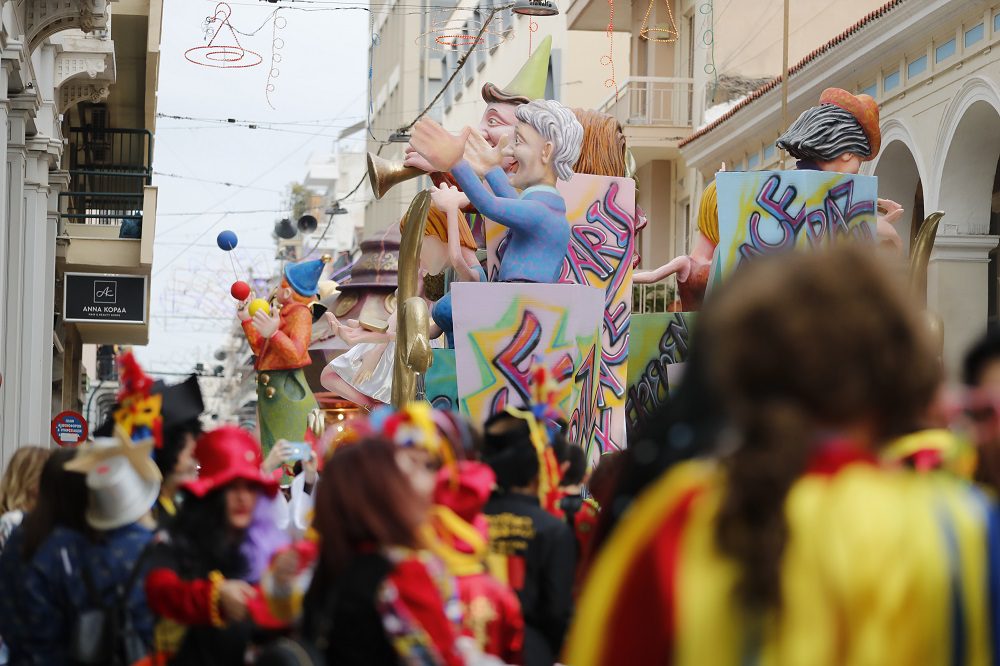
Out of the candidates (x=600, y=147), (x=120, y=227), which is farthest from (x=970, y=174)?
(x=120, y=227)

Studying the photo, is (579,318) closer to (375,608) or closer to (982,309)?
(375,608)

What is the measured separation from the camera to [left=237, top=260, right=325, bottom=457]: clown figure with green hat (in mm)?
15375

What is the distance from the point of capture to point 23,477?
6434 mm

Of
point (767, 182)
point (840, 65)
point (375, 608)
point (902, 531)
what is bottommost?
point (375, 608)

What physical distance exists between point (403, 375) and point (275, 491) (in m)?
6.28

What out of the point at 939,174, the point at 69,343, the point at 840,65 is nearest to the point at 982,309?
the point at 939,174

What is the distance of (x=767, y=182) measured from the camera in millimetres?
9805

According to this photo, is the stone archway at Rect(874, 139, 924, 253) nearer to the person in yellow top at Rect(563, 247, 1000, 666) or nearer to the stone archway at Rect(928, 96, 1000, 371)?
the stone archway at Rect(928, 96, 1000, 371)

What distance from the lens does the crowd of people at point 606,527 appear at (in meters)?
2.24

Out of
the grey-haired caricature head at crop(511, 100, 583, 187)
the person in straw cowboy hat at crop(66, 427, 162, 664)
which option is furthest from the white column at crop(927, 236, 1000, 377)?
the person in straw cowboy hat at crop(66, 427, 162, 664)

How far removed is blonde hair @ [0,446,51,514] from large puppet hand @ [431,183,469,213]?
16.0 feet

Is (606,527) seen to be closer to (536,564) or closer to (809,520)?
(536,564)

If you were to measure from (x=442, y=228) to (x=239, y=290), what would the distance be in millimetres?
5236

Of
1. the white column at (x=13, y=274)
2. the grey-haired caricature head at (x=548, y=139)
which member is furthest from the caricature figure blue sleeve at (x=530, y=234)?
the white column at (x=13, y=274)
